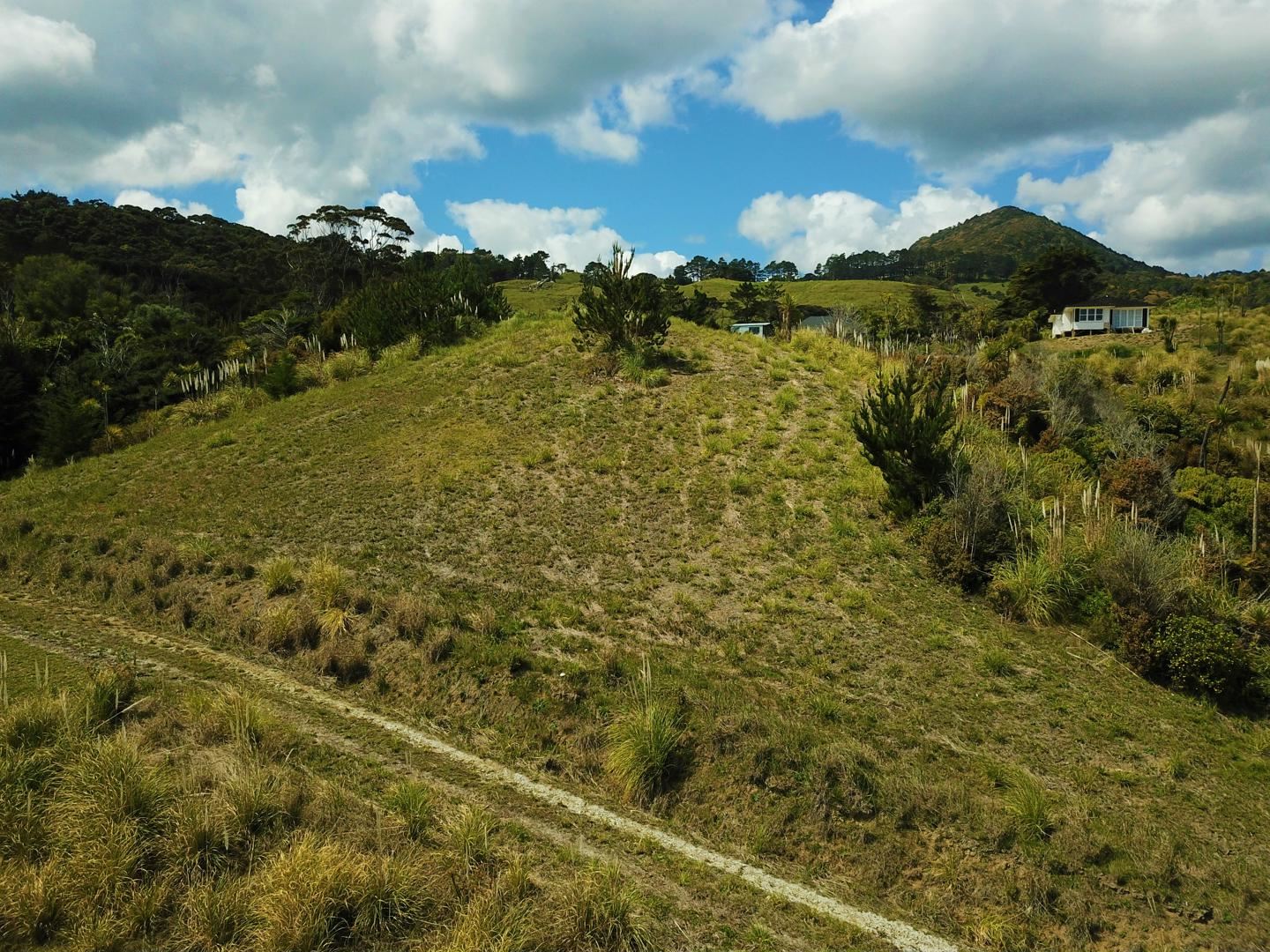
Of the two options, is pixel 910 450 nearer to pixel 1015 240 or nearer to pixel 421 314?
pixel 421 314

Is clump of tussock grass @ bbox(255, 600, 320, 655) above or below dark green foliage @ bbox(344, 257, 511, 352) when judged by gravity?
below

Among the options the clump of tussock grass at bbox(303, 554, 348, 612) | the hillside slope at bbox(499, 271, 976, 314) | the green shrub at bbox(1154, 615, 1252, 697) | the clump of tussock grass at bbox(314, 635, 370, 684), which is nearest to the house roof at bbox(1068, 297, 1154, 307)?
the hillside slope at bbox(499, 271, 976, 314)

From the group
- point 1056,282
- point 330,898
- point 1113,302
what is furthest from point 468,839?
point 1056,282

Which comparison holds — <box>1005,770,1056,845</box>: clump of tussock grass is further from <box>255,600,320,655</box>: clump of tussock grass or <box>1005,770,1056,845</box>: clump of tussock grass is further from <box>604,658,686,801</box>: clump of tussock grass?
<box>255,600,320,655</box>: clump of tussock grass

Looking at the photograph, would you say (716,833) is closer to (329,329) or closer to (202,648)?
(202,648)

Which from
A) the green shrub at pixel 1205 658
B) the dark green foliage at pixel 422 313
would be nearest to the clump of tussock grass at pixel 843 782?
the green shrub at pixel 1205 658
